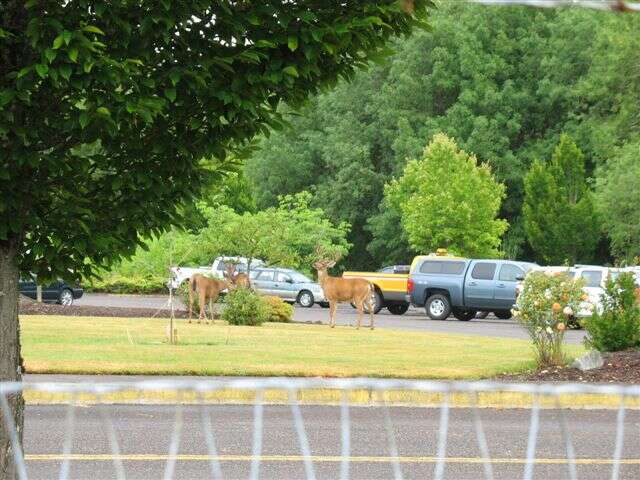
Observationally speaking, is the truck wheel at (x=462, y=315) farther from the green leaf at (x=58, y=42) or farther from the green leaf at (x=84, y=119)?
the green leaf at (x=58, y=42)

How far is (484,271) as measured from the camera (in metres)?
38.1

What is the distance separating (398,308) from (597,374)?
25.7 metres

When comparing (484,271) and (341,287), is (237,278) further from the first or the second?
(484,271)

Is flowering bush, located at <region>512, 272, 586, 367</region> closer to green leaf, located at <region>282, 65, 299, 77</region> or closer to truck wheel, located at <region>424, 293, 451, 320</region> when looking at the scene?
green leaf, located at <region>282, 65, 299, 77</region>

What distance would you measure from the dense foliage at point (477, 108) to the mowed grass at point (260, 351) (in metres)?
36.3

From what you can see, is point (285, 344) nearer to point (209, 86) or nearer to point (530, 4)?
point (209, 86)

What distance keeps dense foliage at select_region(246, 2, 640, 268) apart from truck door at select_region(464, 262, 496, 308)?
891 inches

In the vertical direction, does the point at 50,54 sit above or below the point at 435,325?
above

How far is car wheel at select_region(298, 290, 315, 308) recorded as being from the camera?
46312mm

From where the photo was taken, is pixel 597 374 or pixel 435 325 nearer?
pixel 597 374

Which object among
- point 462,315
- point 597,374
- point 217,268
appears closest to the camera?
point 597,374

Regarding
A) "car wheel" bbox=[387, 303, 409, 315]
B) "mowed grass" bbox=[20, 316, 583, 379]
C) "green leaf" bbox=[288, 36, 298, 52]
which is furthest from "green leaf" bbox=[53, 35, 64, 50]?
"car wheel" bbox=[387, 303, 409, 315]

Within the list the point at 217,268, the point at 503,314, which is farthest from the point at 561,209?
the point at 217,268

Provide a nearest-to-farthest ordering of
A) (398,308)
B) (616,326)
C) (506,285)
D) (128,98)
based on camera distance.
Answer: (128,98), (616,326), (506,285), (398,308)
